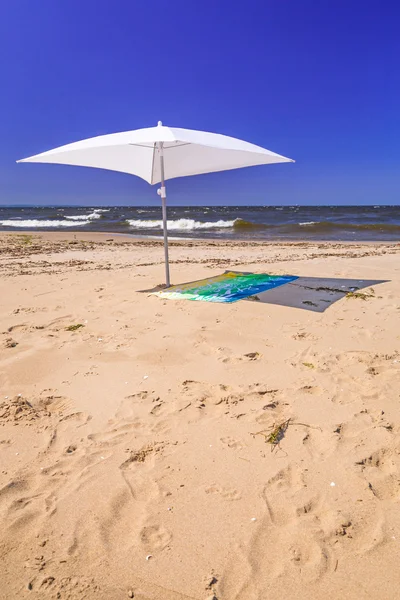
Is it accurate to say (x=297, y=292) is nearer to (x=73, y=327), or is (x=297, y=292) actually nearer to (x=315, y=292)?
(x=315, y=292)

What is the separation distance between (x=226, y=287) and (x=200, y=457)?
12.6 feet

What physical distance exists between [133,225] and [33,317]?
23979mm

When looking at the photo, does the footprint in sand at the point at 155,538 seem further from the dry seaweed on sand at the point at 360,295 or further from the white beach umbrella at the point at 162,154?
the dry seaweed on sand at the point at 360,295

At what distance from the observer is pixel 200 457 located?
218 cm

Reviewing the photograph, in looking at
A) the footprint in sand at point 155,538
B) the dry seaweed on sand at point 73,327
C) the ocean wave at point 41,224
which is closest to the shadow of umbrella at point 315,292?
the dry seaweed on sand at point 73,327

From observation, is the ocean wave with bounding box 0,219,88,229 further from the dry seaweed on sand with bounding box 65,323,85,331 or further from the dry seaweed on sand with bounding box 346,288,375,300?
the dry seaweed on sand with bounding box 346,288,375,300

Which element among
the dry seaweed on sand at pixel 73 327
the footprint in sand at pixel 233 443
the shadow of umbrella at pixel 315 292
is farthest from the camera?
the shadow of umbrella at pixel 315 292

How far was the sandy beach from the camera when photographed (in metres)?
1.52

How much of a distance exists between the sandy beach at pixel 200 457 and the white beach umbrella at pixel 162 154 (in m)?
2.19

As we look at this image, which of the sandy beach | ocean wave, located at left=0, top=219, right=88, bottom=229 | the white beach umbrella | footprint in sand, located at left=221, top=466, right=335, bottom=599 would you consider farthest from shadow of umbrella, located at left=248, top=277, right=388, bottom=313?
ocean wave, located at left=0, top=219, right=88, bottom=229

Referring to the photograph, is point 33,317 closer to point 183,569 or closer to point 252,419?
point 252,419

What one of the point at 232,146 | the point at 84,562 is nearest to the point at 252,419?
the point at 84,562

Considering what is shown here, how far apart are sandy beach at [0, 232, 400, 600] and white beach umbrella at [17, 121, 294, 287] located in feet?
7.20

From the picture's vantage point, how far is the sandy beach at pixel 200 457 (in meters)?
1.52
